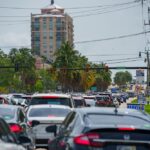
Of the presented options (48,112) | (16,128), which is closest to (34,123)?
(48,112)

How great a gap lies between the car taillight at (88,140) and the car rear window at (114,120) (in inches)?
14.7

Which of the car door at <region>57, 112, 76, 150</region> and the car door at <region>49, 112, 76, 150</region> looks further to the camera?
the car door at <region>49, 112, 76, 150</region>

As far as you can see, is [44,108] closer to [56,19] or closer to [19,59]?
[19,59]

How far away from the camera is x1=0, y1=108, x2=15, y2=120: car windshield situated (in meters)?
18.0

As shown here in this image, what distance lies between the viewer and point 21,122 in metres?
18.1

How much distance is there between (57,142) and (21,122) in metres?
4.35

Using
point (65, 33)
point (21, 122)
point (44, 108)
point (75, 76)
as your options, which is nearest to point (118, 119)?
point (21, 122)

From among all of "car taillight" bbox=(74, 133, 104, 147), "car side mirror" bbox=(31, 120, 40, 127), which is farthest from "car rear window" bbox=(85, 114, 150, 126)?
"car side mirror" bbox=(31, 120, 40, 127)

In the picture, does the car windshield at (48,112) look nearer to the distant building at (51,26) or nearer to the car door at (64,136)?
the car door at (64,136)

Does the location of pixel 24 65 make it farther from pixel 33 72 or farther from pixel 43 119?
pixel 43 119

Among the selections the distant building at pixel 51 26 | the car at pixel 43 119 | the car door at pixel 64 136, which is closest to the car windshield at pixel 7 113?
the car at pixel 43 119

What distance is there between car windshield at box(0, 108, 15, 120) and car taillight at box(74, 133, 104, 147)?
20.4 feet

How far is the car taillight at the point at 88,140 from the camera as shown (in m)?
11.7

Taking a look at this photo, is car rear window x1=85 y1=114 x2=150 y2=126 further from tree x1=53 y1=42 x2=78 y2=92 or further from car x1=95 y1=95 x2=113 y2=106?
tree x1=53 y1=42 x2=78 y2=92
